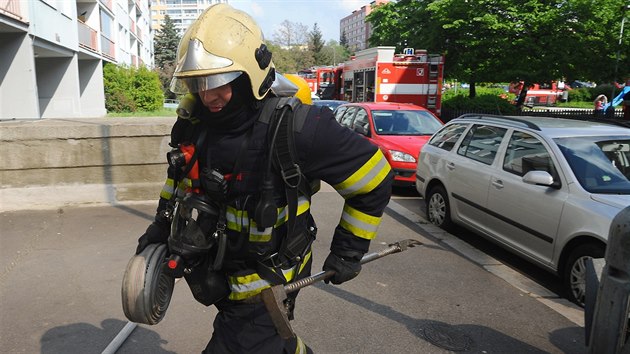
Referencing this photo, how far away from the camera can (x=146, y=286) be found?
2.06 m

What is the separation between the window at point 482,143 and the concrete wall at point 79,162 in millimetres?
3988

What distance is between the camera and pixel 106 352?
304 centimetres

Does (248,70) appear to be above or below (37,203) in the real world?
above

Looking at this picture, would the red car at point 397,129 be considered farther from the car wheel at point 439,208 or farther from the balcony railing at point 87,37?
the balcony railing at point 87,37

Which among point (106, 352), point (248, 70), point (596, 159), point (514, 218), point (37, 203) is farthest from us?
point (37, 203)

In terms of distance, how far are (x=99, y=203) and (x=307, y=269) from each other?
5.20 metres

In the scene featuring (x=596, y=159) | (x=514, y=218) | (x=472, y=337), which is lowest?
(x=472, y=337)

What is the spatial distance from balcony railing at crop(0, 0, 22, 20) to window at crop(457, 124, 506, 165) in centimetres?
1171

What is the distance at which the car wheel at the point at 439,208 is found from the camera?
6191 mm

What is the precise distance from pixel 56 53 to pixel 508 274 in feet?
62.5

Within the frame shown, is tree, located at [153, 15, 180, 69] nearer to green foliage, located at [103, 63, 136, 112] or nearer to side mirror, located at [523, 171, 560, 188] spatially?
green foliage, located at [103, 63, 136, 112]

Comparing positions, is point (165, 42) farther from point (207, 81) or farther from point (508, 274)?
point (207, 81)

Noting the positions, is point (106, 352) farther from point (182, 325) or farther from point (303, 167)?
point (303, 167)

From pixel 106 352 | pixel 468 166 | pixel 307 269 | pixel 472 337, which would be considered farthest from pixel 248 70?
pixel 468 166
